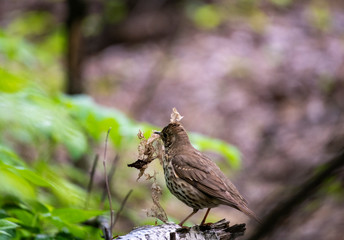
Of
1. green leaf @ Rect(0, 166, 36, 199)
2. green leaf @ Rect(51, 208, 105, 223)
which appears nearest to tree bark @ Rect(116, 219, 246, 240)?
green leaf @ Rect(51, 208, 105, 223)

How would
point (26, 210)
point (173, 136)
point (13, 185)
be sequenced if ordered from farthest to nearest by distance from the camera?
point (173, 136)
point (26, 210)
point (13, 185)

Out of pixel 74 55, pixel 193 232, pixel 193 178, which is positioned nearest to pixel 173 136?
pixel 193 178

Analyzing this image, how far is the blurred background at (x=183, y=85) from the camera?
4387 millimetres

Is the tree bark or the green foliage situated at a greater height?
the green foliage

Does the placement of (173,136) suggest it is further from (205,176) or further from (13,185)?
(13,185)

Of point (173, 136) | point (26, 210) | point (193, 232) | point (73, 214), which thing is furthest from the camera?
point (173, 136)

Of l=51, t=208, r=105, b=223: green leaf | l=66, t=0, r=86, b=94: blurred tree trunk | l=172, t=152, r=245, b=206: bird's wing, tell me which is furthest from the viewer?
l=66, t=0, r=86, b=94: blurred tree trunk

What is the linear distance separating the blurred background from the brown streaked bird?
809 millimetres

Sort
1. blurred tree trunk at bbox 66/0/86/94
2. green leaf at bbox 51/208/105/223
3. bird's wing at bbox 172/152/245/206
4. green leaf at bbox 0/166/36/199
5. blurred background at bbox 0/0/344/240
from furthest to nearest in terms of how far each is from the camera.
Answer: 1. blurred tree trunk at bbox 66/0/86/94
2. blurred background at bbox 0/0/344/240
3. bird's wing at bbox 172/152/245/206
4. green leaf at bbox 51/208/105/223
5. green leaf at bbox 0/166/36/199

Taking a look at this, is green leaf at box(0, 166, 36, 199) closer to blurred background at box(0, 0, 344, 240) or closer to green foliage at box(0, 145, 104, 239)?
green foliage at box(0, 145, 104, 239)

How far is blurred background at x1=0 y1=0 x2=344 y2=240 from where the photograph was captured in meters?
4.39

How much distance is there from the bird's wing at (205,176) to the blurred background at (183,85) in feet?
2.90

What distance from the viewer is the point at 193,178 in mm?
2371

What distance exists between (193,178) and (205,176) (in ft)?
0.20
